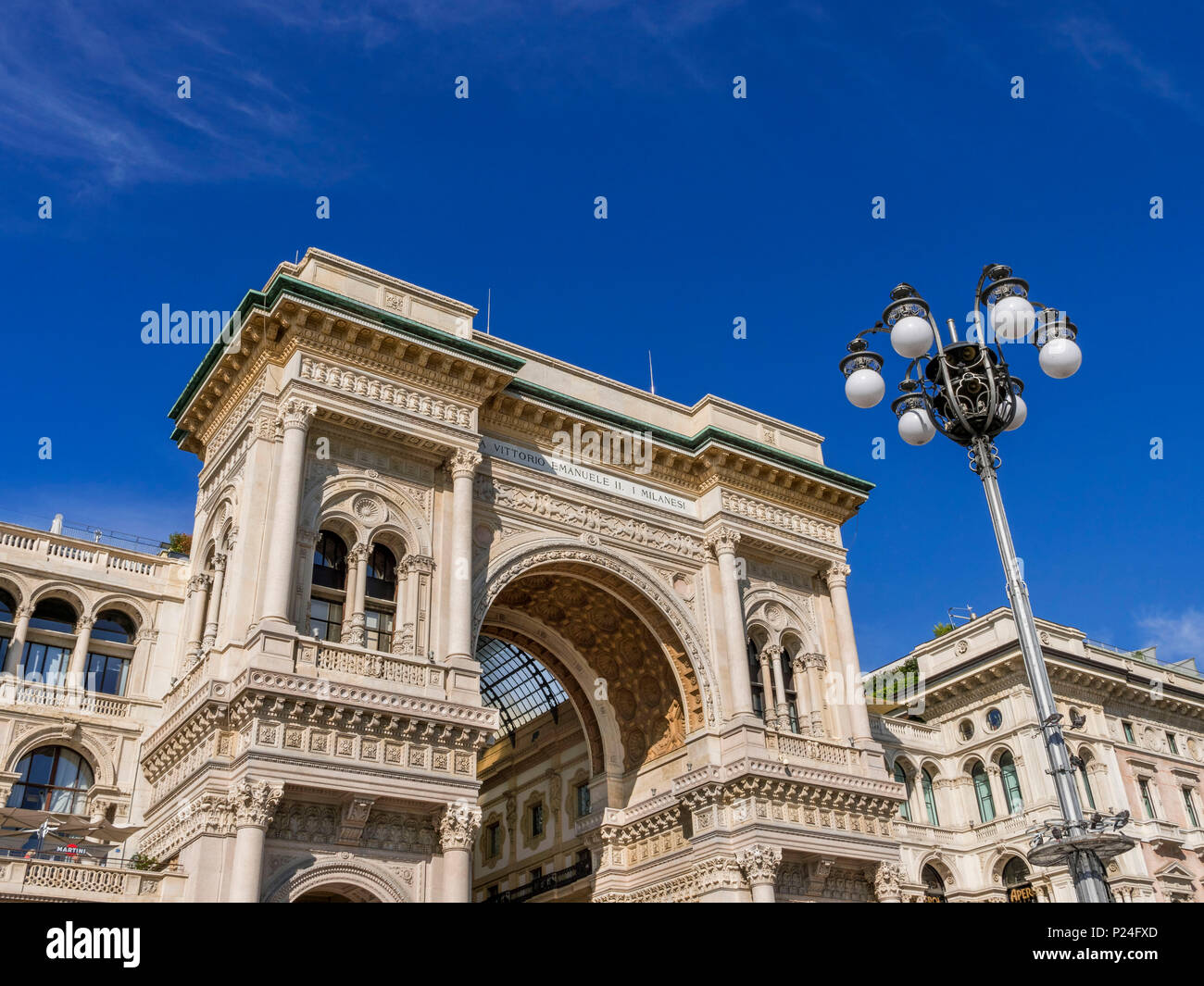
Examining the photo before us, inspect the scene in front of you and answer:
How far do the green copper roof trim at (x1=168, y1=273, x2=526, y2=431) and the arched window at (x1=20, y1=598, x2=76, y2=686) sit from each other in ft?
19.0

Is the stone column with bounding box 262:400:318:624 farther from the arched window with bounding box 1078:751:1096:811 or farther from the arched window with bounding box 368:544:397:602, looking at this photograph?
the arched window with bounding box 1078:751:1096:811

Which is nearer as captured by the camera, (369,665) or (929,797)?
(369,665)

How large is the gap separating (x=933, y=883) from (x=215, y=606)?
27547 millimetres

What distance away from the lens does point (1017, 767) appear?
3912 centimetres

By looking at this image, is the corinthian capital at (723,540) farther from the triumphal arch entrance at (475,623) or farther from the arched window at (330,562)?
the arched window at (330,562)

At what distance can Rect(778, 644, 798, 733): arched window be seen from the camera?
3041 centimetres

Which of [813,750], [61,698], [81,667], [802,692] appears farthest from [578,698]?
[61,698]

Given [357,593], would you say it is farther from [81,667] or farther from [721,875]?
[721,875]

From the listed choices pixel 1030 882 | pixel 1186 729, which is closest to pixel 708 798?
pixel 1030 882

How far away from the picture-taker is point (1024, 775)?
3856cm

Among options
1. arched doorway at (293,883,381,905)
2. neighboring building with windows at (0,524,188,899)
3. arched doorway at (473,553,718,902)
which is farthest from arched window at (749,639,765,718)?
neighboring building with windows at (0,524,188,899)

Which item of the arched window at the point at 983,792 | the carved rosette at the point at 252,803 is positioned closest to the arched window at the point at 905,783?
the arched window at the point at 983,792

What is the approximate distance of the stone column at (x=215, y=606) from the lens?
23.6m
